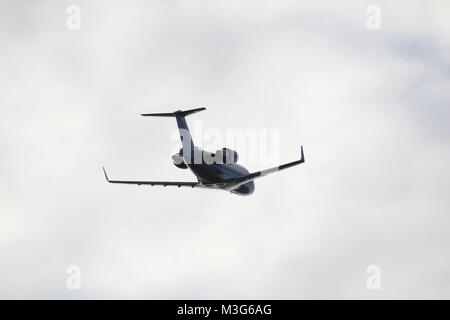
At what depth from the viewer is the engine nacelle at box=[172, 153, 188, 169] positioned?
62.1m

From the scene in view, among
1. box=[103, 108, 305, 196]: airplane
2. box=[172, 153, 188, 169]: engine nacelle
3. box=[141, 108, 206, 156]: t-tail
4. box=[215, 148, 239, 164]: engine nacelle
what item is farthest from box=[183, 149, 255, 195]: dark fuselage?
box=[141, 108, 206, 156]: t-tail

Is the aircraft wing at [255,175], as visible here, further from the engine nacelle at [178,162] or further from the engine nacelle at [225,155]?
the engine nacelle at [178,162]

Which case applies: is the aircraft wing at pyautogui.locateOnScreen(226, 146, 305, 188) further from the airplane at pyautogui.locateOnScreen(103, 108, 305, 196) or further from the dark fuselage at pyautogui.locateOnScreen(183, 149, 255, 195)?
the dark fuselage at pyautogui.locateOnScreen(183, 149, 255, 195)

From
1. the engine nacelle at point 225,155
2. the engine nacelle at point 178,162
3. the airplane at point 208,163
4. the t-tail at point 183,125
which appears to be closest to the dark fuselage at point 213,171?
the airplane at point 208,163

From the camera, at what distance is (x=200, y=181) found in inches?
2557

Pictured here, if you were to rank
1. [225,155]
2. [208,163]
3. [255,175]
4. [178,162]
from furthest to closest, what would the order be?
[178,162]
[208,163]
[225,155]
[255,175]

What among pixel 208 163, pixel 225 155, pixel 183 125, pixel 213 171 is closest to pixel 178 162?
pixel 208 163

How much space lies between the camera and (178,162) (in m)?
62.6

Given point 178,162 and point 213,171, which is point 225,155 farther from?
point 178,162

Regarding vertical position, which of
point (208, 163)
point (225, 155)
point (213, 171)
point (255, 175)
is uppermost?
point (225, 155)

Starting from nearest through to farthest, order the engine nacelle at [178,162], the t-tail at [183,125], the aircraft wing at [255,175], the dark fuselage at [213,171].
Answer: the aircraft wing at [255,175]
the engine nacelle at [178,162]
the dark fuselage at [213,171]
the t-tail at [183,125]

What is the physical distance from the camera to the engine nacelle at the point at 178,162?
62.1 meters
